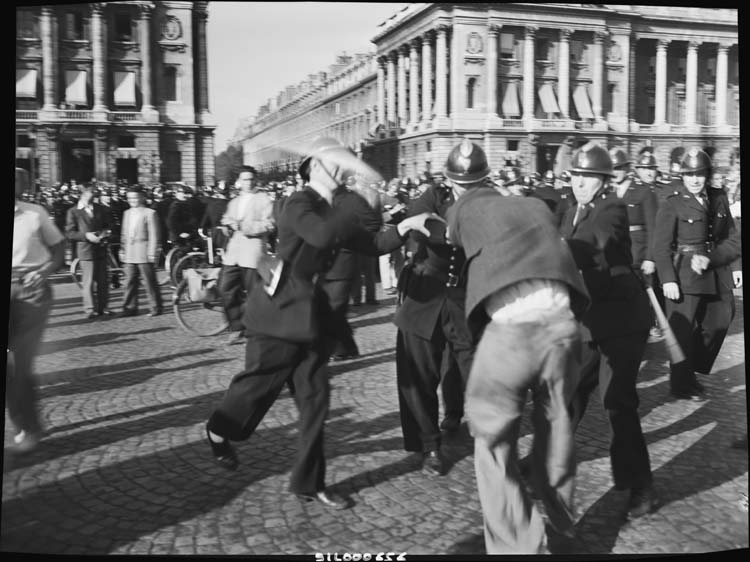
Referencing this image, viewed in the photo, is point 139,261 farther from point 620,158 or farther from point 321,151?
point 321,151

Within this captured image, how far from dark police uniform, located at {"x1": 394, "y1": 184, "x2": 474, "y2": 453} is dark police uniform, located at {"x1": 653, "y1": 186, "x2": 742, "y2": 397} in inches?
73.7

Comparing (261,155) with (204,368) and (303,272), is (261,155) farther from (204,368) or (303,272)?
(204,368)

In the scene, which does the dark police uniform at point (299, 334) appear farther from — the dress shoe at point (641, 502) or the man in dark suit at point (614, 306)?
the dress shoe at point (641, 502)

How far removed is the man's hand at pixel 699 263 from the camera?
6.11 m

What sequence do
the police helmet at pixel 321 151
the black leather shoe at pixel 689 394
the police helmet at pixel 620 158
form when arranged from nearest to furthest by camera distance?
1. the police helmet at pixel 321 151
2. the black leather shoe at pixel 689 394
3. the police helmet at pixel 620 158

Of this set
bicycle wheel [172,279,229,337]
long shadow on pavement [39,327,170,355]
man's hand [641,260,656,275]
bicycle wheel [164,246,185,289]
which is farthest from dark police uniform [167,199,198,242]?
man's hand [641,260,656,275]

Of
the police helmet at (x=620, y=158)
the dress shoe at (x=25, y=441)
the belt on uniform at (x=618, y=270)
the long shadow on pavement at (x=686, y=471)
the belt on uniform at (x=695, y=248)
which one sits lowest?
the long shadow on pavement at (x=686, y=471)

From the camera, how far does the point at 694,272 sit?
6.23 m

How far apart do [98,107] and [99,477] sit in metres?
2.92

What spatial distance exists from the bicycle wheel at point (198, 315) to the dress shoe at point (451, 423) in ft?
13.8

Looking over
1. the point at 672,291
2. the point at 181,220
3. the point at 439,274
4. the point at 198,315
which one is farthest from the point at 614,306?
the point at 181,220

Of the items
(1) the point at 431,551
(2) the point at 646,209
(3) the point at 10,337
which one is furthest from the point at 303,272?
(2) the point at 646,209

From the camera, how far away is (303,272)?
434cm

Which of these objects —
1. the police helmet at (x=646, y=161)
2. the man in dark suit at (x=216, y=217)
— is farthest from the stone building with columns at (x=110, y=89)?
the police helmet at (x=646, y=161)
